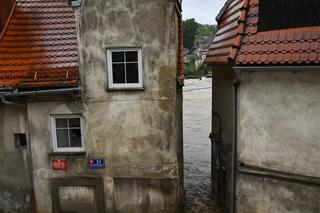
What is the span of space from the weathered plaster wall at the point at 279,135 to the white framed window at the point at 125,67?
2912 millimetres

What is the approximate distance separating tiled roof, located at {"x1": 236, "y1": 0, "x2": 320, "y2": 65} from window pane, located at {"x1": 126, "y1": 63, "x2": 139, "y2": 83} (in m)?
2.89

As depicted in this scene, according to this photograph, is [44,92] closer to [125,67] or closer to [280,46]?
[125,67]

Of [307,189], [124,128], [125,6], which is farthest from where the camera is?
[124,128]

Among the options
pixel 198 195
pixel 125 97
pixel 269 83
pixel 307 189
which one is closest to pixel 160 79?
pixel 125 97

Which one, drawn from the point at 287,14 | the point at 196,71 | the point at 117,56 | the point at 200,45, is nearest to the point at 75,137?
the point at 117,56

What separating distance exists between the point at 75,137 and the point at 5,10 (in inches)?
208

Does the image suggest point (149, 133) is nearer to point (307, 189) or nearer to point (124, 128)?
point (124, 128)

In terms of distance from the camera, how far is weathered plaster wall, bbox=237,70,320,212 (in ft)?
26.5

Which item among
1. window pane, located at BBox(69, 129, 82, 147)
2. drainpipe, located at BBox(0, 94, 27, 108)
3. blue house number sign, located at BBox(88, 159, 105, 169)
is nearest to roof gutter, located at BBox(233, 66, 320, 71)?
blue house number sign, located at BBox(88, 159, 105, 169)

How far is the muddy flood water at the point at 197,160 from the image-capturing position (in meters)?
13.3

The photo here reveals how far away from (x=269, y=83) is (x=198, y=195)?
7184 mm

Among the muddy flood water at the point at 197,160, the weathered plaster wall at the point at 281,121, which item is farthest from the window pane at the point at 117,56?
the muddy flood water at the point at 197,160

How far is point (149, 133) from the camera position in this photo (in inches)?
393

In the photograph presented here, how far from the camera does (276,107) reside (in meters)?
8.46
